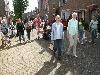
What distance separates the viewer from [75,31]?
14719 millimetres

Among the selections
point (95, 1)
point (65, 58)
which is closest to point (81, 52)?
point (65, 58)

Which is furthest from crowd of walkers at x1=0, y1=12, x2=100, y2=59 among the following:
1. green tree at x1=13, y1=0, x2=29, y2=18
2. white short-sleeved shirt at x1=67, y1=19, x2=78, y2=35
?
green tree at x1=13, y1=0, x2=29, y2=18

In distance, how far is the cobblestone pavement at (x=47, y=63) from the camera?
489 inches

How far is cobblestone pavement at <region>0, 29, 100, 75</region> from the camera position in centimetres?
1242

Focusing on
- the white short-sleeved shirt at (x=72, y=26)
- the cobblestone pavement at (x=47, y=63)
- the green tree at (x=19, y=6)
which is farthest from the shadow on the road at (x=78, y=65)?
the green tree at (x=19, y=6)

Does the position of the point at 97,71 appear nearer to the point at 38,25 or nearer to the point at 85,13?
the point at 38,25

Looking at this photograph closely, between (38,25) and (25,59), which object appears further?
(38,25)

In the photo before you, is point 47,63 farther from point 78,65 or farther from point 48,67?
point 78,65

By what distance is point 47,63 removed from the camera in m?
14.1

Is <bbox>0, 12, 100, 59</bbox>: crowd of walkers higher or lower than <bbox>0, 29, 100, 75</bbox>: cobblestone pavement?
higher

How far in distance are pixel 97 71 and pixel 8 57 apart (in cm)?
569

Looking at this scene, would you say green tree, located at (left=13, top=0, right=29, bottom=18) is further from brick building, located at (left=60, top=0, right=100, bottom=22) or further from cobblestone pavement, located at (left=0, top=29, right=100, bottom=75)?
cobblestone pavement, located at (left=0, top=29, right=100, bottom=75)

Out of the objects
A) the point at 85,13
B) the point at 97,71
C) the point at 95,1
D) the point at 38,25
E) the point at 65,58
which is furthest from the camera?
the point at 85,13

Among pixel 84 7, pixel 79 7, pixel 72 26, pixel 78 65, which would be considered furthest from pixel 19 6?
pixel 78 65
